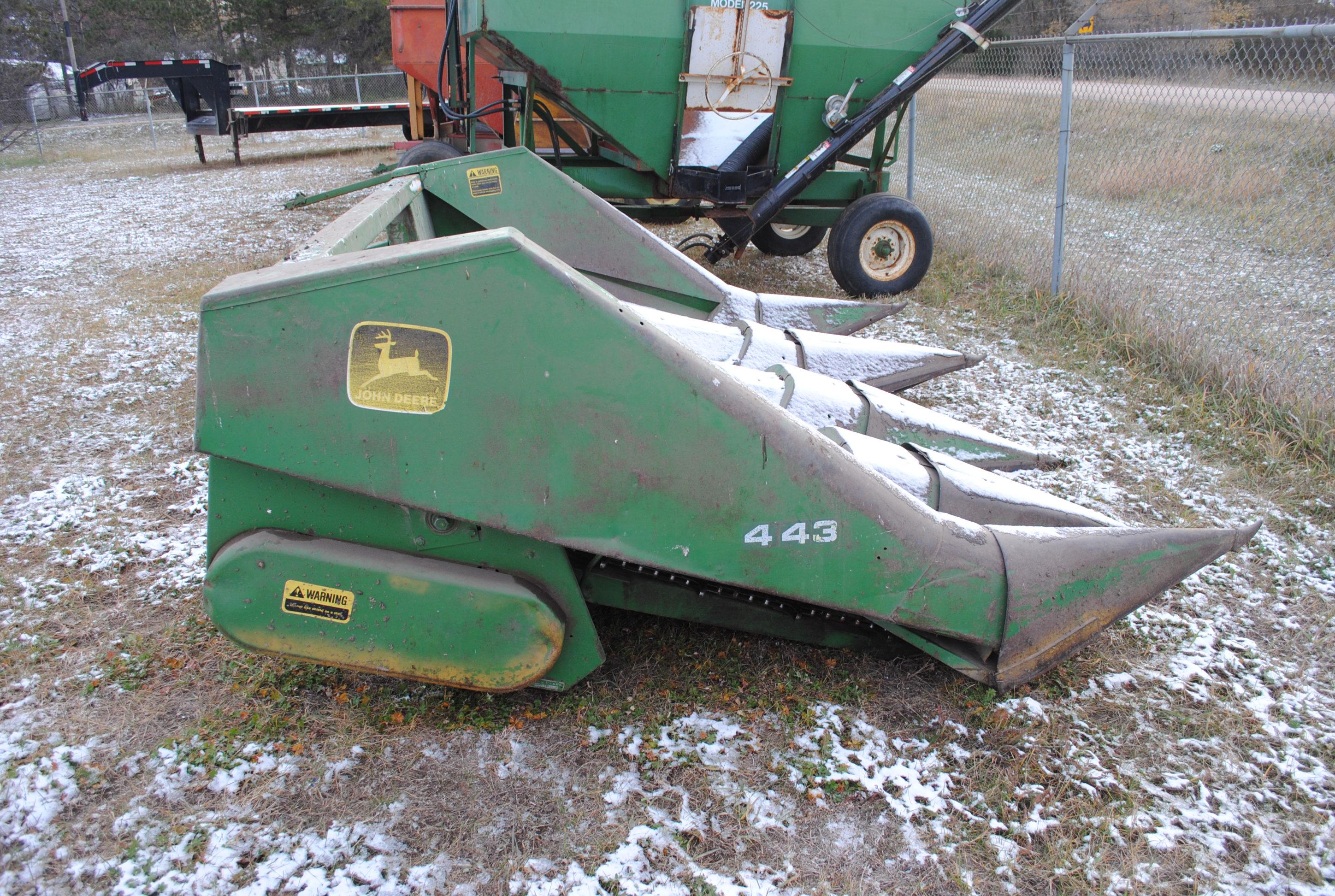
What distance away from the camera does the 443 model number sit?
1968mm

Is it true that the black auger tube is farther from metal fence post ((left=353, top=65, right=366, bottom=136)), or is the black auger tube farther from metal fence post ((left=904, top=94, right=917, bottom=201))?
metal fence post ((left=353, top=65, right=366, bottom=136))

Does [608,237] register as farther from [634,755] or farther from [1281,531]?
[1281,531]

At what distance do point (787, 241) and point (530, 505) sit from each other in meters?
6.19

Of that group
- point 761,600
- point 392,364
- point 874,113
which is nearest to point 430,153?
point 874,113

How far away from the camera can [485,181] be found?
150 inches

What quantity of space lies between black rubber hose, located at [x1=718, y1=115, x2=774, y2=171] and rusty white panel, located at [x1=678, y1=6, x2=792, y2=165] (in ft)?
0.11

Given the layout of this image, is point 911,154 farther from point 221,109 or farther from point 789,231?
point 221,109

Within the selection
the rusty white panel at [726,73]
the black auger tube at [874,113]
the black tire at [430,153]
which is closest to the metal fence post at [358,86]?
the black tire at [430,153]

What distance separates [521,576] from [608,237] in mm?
2145

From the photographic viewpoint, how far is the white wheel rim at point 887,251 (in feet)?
20.2

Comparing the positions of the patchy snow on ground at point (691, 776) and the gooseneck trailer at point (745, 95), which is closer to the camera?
the patchy snow on ground at point (691, 776)

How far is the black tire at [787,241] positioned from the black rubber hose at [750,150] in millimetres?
1338

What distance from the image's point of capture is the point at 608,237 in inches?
150

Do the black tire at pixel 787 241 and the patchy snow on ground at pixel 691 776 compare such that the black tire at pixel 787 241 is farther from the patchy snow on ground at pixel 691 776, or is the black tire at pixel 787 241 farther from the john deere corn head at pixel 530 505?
the john deere corn head at pixel 530 505
